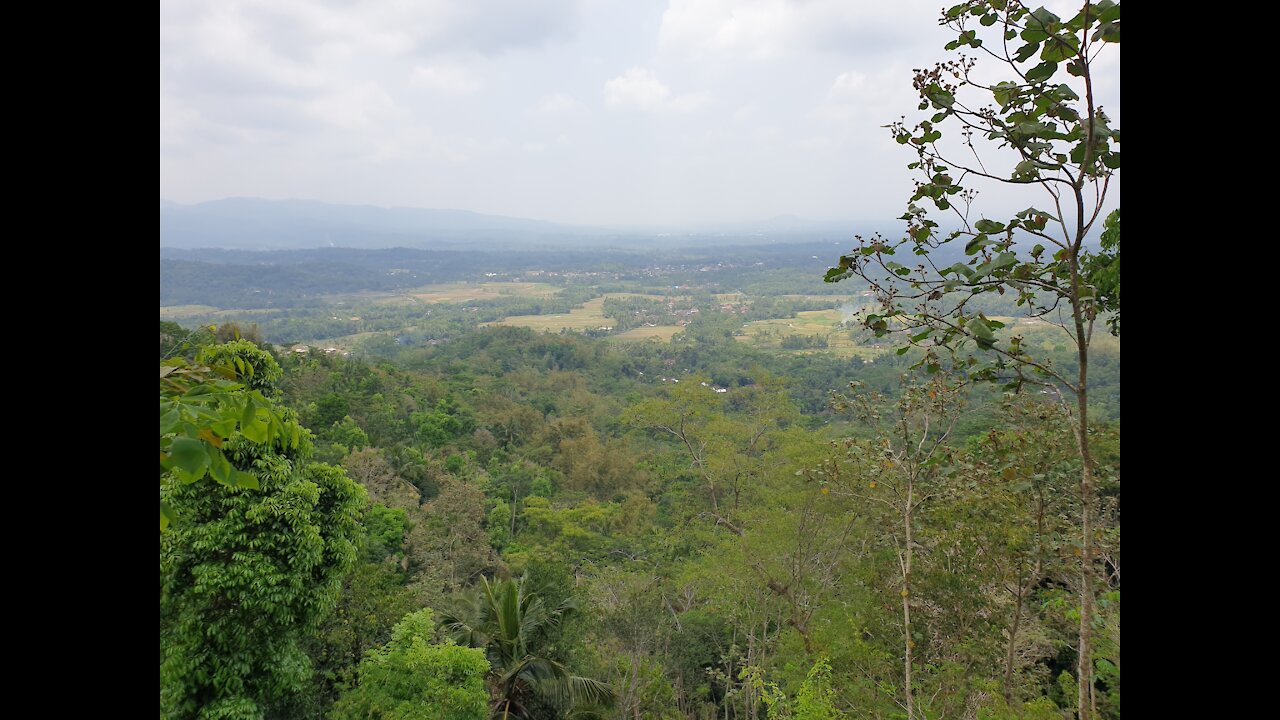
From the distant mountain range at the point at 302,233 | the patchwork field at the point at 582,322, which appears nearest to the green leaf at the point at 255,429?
the patchwork field at the point at 582,322

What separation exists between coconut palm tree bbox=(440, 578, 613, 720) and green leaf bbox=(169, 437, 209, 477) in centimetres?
695

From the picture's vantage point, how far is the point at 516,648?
7191mm

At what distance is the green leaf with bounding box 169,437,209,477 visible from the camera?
63 centimetres

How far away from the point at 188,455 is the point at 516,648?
24.0 ft

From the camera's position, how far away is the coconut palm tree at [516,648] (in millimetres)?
6836

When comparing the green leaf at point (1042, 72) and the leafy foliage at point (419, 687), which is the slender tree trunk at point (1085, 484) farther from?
the leafy foliage at point (419, 687)

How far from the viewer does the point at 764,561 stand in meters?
7.20

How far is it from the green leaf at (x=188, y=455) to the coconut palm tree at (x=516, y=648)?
274 inches

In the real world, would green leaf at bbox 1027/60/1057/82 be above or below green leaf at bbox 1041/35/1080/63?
below

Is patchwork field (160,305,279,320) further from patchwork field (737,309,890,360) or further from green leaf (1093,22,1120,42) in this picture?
green leaf (1093,22,1120,42)

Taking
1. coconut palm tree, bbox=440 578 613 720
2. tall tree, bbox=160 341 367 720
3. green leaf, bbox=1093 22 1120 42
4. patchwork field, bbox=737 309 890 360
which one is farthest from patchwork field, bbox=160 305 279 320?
green leaf, bbox=1093 22 1120 42

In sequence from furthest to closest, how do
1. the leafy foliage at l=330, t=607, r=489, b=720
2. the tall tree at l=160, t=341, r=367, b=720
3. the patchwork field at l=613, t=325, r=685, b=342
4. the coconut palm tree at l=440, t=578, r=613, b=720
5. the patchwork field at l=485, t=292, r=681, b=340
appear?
the patchwork field at l=485, t=292, r=681, b=340 < the patchwork field at l=613, t=325, r=685, b=342 < the coconut palm tree at l=440, t=578, r=613, b=720 < the leafy foliage at l=330, t=607, r=489, b=720 < the tall tree at l=160, t=341, r=367, b=720

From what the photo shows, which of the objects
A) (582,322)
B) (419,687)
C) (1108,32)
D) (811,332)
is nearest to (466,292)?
(582,322)
